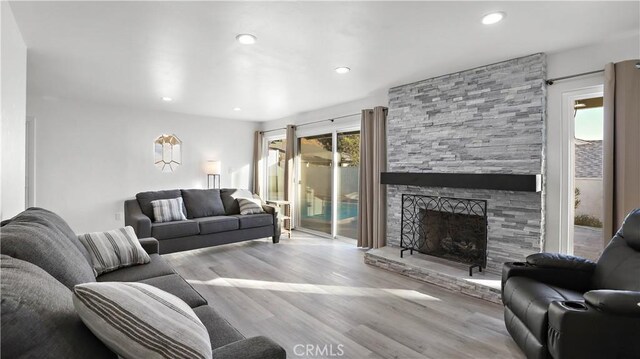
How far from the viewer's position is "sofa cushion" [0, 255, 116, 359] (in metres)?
0.71

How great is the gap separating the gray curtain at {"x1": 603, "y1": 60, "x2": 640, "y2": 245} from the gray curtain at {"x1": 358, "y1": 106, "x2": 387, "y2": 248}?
2.36 metres

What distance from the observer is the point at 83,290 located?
904 mm

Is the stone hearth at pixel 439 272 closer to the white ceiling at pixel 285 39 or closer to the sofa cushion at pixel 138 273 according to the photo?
the white ceiling at pixel 285 39

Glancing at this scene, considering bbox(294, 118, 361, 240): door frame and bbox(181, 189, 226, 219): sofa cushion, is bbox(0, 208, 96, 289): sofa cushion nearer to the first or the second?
bbox(181, 189, 226, 219): sofa cushion

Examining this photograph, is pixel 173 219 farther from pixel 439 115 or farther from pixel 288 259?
pixel 439 115

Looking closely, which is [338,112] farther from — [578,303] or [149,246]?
[578,303]

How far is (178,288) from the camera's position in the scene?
192cm

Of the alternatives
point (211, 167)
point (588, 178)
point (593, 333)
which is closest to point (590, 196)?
point (588, 178)

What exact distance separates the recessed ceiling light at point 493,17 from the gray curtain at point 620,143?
1.19m

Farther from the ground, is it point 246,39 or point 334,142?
point 246,39

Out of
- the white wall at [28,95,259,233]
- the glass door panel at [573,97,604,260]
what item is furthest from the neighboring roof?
the white wall at [28,95,259,233]

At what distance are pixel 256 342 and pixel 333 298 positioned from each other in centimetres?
191

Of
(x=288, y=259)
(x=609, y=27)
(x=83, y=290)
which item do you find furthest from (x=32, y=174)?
(x=609, y=27)

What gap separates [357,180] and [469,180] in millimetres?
2082
